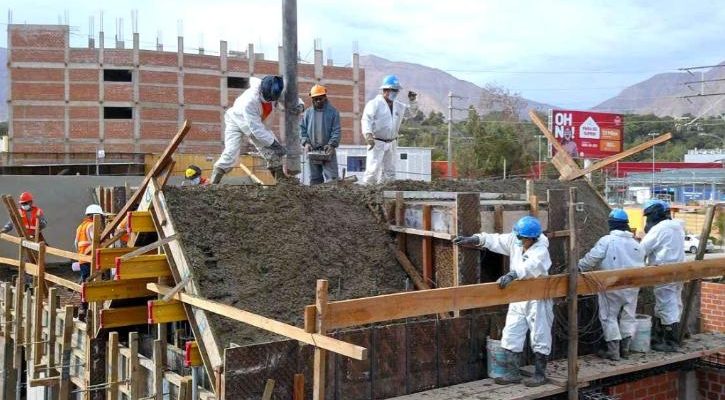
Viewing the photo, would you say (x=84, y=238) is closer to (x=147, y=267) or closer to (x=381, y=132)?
(x=147, y=267)

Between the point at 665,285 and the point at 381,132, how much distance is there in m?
4.18

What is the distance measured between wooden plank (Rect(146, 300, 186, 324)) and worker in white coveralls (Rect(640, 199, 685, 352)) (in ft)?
16.0

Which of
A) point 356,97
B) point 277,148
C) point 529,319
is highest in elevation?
point 356,97

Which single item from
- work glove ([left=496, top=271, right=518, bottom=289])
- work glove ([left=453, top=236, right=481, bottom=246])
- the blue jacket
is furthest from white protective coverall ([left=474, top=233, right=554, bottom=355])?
the blue jacket

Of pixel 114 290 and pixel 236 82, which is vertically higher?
pixel 236 82

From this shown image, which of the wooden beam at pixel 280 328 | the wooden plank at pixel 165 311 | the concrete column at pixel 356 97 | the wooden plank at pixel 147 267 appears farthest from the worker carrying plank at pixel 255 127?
the concrete column at pixel 356 97

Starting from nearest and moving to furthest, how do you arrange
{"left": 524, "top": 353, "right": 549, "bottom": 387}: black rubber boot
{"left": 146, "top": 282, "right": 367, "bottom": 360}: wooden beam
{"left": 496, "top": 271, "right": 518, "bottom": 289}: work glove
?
{"left": 146, "top": 282, "right": 367, "bottom": 360}: wooden beam
{"left": 496, "top": 271, "right": 518, "bottom": 289}: work glove
{"left": 524, "top": 353, "right": 549, "bottom": 387}: black rubber boot

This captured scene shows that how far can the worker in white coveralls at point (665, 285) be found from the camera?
24.3 feet

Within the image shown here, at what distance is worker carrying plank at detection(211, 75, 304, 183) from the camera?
8.09 metres

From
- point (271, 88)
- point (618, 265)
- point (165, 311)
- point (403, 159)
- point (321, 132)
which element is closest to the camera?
point (165, 311)

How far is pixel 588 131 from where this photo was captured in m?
42.2

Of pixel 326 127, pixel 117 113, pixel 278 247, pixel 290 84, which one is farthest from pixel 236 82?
pixel 278 247

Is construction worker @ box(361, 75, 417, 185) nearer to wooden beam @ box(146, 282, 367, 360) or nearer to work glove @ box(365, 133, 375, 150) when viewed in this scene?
work glove @ box(365, 133, 375, 150)

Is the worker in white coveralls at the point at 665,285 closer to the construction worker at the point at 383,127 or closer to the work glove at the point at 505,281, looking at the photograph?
the work glove at the point at 505,281
